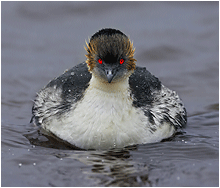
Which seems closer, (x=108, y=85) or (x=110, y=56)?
(x=110, y=56)

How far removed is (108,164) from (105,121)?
0.89 metres

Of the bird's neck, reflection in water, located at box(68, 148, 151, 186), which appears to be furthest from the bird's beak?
reflection in water, located at box(68, 148, 151, 186)

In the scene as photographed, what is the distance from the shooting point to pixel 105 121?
841cm

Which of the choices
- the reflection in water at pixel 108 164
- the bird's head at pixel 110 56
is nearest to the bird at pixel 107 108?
the bird's head at pixel 110 56

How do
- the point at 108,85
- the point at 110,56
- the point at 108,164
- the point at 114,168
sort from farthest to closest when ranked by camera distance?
the point at 108,85, the point at 110,56, the point at 108,164, the point at 114,168

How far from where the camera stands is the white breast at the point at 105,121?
8398mm

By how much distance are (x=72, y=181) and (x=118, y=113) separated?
5.68ft

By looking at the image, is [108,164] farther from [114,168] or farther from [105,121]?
[105,121]

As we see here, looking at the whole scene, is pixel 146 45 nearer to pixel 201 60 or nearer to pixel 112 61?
pixel 201 60

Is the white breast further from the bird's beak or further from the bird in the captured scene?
the bird's beak

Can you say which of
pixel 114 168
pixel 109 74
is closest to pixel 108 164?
pixel 114 168

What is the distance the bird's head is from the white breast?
294mm

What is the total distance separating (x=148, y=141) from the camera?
873 cm

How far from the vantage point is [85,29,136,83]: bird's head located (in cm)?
811
